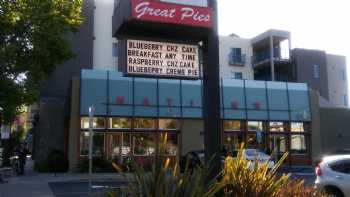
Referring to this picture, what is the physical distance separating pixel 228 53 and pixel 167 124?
17147 millimetres

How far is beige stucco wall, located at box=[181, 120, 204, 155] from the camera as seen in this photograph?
1281 inches

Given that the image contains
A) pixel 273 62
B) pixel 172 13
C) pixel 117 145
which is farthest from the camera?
pixel 273 62

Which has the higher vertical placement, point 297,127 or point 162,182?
point 297,127

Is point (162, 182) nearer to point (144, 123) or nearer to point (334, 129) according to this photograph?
point (144, 123)

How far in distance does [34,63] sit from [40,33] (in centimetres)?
160

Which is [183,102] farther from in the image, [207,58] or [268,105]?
[207,58]

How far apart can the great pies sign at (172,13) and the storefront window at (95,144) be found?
22.7 meters

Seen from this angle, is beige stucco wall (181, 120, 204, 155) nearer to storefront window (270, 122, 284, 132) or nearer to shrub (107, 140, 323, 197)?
storefront window (270, 122, 284, 132)

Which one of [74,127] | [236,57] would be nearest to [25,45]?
[74,127]

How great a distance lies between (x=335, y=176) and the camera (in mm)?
12766

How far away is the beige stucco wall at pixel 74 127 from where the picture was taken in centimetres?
2936

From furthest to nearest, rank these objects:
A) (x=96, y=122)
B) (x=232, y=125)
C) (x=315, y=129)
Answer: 1. (x=315, y=129)
2. (x=232, y=125)
3. (x=96, y=122)

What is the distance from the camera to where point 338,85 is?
51.7 metres

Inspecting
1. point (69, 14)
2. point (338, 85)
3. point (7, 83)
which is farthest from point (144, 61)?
point (338, 85)
